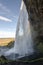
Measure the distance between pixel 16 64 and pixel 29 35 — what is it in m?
14.8

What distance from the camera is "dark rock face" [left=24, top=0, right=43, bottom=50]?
38.3 m

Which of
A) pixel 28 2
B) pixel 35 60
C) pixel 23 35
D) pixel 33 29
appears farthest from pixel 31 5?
pixel 35 60

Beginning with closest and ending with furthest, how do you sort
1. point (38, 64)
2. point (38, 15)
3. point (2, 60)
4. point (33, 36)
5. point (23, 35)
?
point (38, 64) < point (2, 60) < point (38, 15) < point (33, 36) < point (23, 35)

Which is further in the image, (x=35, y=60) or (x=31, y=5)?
(x=31, y=5)

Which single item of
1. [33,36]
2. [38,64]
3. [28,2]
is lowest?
[38,64]

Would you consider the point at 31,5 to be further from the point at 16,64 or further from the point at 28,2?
the point at 16,64

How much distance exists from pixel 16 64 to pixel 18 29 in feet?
64.0

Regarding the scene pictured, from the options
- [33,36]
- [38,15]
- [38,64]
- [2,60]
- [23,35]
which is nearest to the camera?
[38,64]

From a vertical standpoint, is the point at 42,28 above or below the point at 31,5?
below

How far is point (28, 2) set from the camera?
40562mm

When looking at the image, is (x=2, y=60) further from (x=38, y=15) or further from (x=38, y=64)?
(x=38, y=15)

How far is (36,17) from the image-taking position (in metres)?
39.2

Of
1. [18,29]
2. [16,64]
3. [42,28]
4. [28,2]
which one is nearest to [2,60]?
[16,64]

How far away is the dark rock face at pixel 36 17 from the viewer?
3832 cm
